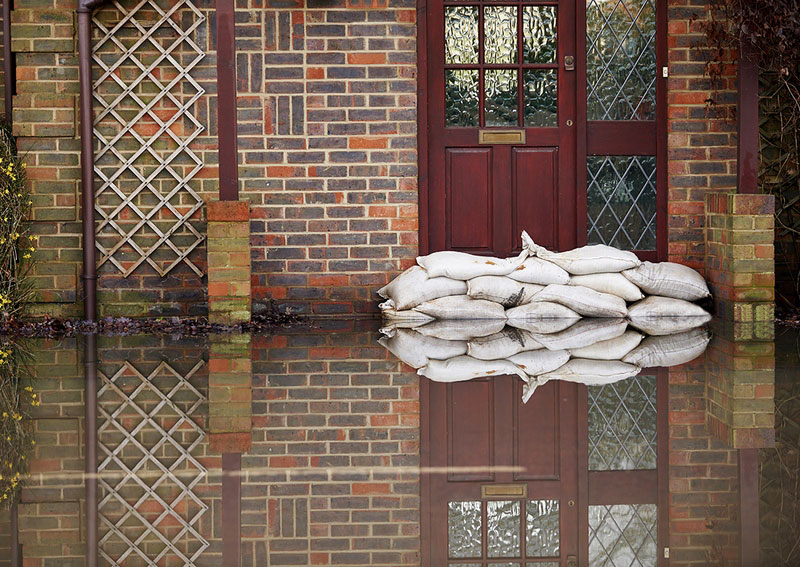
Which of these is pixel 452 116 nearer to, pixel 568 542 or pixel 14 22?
pixel 14 22

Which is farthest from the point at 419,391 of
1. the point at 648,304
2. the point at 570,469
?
the point at 648,304

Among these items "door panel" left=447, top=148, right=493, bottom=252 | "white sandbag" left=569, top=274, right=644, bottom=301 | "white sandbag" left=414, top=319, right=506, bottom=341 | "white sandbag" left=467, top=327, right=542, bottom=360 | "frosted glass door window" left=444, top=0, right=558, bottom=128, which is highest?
"frosted glass door window" left=444, top=0, right=558, bottom=128

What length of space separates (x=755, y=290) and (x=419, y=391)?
10.2 feet

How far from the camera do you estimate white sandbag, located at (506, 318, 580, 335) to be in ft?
23.9

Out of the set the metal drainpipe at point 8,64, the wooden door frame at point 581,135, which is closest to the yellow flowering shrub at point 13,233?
the metal drainpipe at point 8,64

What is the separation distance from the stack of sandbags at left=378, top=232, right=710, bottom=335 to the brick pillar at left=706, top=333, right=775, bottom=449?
76cm

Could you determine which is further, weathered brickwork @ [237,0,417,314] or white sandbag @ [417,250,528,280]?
weathered brickwork @ [237,0,417,314]

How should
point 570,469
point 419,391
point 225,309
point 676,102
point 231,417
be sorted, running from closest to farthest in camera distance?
point 570,469 → point 231,417 → point 419,391 → point 225,309 → point 676,102

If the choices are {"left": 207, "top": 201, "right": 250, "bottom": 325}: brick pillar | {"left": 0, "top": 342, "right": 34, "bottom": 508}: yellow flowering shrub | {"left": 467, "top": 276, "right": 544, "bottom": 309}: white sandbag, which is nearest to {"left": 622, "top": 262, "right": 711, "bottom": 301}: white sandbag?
{"left": 467, "top": 276, "right": 544, "bottom": 309}: white sandbag

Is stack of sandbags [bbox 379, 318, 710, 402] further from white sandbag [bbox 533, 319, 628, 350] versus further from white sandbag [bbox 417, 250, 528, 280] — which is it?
white sandbag [bbox 417, 250, 528, 280]

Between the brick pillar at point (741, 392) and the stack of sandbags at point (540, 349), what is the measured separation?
0.60 ft

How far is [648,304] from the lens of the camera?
25.4ft

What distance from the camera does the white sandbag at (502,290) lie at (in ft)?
25.0

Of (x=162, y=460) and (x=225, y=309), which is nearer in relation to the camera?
(x=162, y=460)
